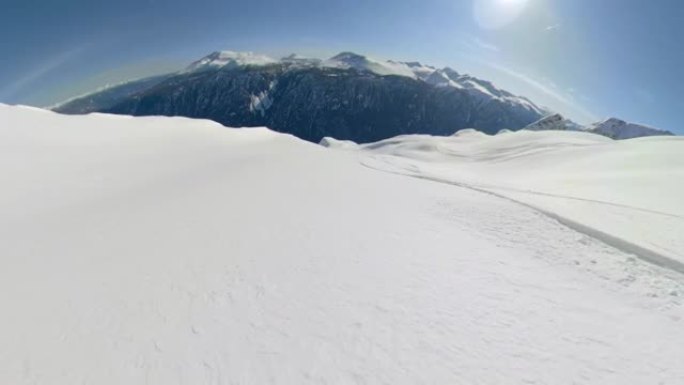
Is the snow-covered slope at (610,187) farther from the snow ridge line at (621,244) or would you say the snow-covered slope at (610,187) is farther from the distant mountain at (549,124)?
the distant mountain at (549,124)

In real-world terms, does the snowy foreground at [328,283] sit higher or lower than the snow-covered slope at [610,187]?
lower

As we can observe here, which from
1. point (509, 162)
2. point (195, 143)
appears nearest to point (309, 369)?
point (195, 143)

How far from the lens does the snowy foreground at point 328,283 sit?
226 inches

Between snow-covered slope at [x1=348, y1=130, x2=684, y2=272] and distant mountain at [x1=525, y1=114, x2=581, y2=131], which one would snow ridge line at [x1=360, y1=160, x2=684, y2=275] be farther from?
distant mountain at [x1=525, y1=114, x2=581, y2=131]

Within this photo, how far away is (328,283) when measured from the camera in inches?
322

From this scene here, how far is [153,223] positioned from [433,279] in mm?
7905

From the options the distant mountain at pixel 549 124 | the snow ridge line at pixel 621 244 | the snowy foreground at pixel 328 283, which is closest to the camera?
the snowy foreground at pixel 328 283

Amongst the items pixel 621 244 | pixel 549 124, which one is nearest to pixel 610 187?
pixel 621 244

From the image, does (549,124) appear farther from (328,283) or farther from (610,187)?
(328,283)

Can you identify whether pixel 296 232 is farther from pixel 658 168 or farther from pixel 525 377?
pixel 658 168

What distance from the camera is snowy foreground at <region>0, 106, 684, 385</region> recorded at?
226 inches

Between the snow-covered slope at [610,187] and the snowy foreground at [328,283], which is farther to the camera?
the snow-covered slope at [610,187]

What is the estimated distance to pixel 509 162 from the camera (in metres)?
35.5

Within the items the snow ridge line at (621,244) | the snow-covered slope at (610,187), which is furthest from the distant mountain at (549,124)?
the snow ridge line at (621,244)
